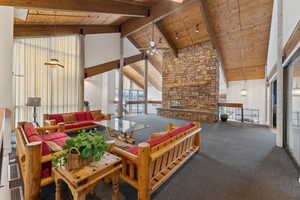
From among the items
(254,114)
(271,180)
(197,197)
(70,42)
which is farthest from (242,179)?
(254,114)

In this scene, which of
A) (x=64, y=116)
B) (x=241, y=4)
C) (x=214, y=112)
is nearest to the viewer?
A: (x=64, y=116)

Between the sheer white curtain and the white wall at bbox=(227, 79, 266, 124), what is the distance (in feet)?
32.8

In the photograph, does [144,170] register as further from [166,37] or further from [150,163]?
[166,37]

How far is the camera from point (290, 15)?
8.93ft

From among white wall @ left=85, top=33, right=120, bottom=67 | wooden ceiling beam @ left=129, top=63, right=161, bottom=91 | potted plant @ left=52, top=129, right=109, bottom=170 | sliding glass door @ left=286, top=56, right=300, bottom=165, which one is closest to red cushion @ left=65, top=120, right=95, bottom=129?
potted plant @ left=52, top=129, right=109, bottom=170

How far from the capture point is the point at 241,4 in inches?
186

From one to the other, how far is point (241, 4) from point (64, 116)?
7347 millimetres

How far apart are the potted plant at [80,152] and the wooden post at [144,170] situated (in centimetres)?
42

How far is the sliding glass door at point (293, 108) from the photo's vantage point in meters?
2.54

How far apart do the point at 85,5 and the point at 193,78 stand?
5.87 metres

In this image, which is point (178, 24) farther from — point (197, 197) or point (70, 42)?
point (197, 197)

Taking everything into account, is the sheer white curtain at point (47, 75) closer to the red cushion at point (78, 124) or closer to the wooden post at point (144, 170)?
the red cushion at point (78, 124)

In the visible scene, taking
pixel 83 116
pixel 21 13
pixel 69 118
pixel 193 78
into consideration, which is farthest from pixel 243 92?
pixel 21 13

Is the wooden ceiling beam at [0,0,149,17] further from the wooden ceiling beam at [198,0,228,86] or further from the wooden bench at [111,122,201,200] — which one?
the wooden bench at [111,122,201,200]
